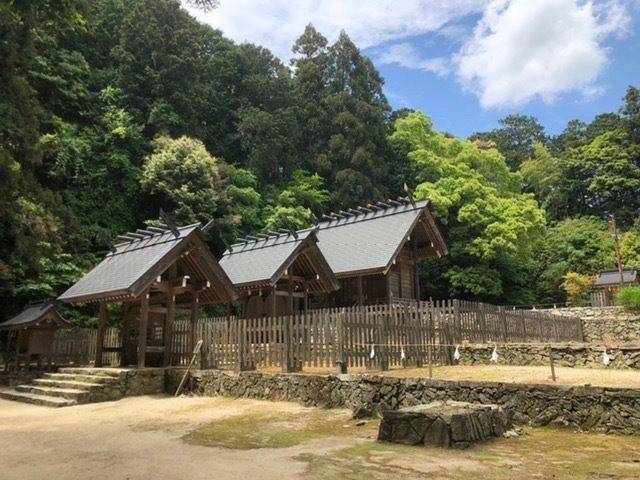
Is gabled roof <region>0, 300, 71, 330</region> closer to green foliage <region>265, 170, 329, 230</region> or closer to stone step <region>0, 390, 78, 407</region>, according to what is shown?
stone step <region>0, 390, 78, 407</region>

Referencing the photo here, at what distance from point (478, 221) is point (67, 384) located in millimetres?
28831

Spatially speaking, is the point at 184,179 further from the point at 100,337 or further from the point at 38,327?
the point at 100,337

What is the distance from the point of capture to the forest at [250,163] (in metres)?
27.2

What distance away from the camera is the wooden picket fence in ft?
41.4

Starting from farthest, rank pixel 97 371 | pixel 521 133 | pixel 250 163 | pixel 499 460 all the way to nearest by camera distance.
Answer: pixel 521 133, pixel 250 163, pixel 97 371, pixel 499 460

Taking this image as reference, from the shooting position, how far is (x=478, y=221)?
35.7m

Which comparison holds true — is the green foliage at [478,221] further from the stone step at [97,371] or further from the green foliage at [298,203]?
the stone step at [97,371]

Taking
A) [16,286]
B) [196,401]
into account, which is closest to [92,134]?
[16,286]

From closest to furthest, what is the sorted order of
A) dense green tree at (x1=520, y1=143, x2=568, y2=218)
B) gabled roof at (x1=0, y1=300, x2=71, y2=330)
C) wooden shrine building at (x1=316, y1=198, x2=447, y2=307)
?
gabled roof at (x1=0, y1=300, x2=71, y2=330) < wooden shrine building at (x1=316, y1=198, x2=447, y2=307) < dense green tree at (x1=520, y1=143, x2=568, y2=218)

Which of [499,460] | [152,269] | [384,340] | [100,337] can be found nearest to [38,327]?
[100,337]

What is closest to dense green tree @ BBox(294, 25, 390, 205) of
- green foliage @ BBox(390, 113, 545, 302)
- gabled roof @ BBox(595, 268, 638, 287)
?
green foliage @ BBox(390, 113, 545, 302)

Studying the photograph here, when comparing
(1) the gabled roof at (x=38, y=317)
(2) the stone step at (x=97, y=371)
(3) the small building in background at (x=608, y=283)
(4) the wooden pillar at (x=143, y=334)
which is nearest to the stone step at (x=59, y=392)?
(2) the stone step at (x=97, y=371)

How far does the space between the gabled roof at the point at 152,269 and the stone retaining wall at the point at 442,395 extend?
131 inches

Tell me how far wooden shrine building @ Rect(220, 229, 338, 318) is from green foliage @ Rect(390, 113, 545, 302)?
18202 mm
